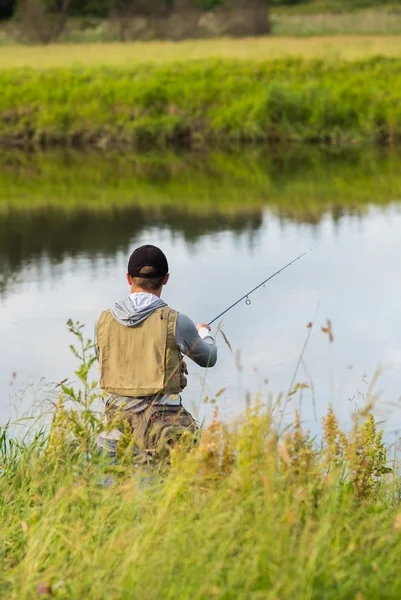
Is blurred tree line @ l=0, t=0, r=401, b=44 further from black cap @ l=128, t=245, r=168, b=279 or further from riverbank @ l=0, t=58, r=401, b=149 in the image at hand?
black cap @ l=128, t=245, r=168, b=279

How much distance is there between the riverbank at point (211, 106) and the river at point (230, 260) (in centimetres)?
118

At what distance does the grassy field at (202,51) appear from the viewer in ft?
82.3

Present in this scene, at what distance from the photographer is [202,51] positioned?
27.5m

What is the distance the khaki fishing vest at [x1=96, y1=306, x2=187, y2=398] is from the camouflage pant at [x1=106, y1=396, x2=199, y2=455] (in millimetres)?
44

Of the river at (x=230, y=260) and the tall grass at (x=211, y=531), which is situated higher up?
the tall grass at (x=211, y=531)

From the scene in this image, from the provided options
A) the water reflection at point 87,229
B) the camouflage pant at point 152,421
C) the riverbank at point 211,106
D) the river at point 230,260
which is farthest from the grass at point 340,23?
the camouflage pant at point 152,421

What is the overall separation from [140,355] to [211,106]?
17785 millimetres

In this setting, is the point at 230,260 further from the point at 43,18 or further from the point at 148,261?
the point at 43,18

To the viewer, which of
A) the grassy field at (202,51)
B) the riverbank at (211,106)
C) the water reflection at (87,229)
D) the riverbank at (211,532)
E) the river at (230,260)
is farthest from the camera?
the grassy field at (202,51)

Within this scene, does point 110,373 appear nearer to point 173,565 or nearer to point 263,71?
point 173,565

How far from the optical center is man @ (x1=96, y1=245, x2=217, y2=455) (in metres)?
4.03

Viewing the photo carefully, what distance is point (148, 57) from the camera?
27.1 metres

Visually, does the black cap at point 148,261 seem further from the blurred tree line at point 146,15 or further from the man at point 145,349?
the blurred tree line at point 146,15

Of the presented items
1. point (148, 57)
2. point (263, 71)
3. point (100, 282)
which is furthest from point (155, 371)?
point (148, 57)
